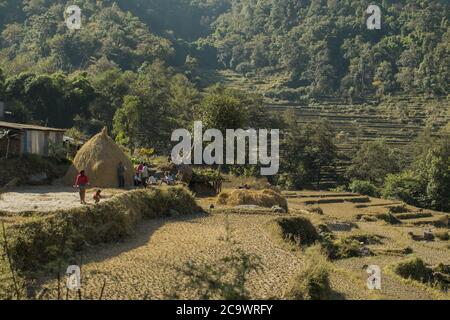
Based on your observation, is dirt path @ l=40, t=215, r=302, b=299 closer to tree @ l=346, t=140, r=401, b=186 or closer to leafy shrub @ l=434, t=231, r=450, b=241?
leafy shrub @ l=434, t=231, r=450, b=241

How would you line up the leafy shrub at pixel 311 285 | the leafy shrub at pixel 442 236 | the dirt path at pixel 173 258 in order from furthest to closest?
1. the leafy shrub at pixel 442 236
2. the leafy shrub at pixel 311 285
3. the dirt path at pixel 173 258

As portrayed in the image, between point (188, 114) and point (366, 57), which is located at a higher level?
point (366, 57)

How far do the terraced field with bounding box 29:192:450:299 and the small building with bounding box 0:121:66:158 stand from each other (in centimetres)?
639

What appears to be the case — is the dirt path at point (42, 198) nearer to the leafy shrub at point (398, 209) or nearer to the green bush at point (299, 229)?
the green bush at point (299, 229)

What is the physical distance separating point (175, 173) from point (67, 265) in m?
15.6

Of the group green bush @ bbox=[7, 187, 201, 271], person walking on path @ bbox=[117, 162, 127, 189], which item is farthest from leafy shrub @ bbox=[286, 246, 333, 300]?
person walking on path @ bbox=[117, 162, 127, 189]

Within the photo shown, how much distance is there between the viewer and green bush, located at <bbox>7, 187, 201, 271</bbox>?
1204cm

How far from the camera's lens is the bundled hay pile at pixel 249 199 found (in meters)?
23.6

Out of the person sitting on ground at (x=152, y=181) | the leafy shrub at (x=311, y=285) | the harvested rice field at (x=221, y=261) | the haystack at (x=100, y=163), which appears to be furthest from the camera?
the person sitting on ground at (x=152, y=181)

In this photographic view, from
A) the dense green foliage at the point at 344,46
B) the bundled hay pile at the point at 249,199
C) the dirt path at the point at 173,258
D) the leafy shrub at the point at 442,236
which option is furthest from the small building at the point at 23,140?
the dense green foliage at the point at 344,46

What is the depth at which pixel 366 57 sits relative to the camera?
311 ft

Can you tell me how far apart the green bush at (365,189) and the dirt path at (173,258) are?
30478 mm
